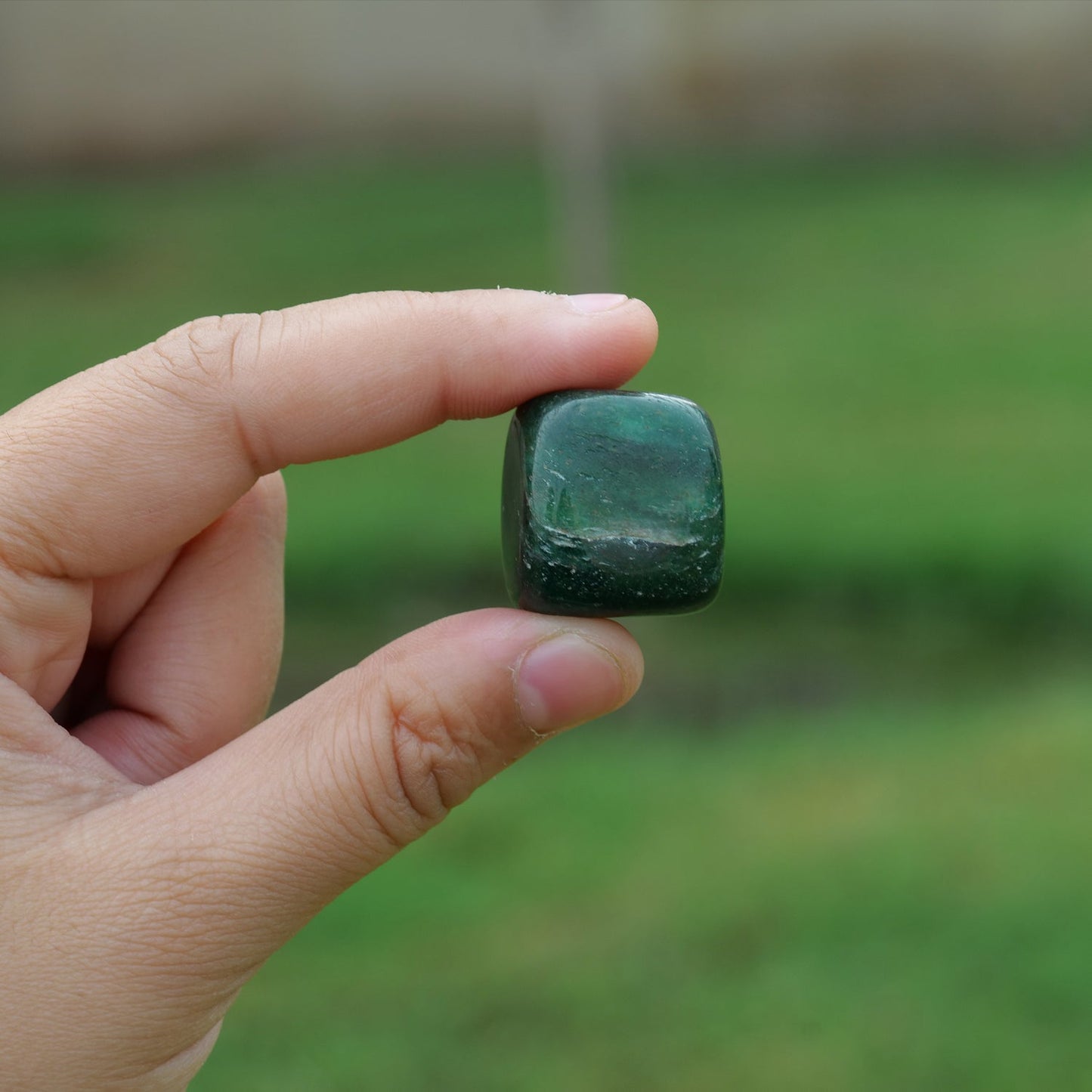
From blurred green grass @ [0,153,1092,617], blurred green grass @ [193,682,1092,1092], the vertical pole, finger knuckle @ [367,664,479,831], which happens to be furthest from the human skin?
the vertical pole

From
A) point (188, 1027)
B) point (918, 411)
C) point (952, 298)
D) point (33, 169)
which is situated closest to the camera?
point (188, 1027)

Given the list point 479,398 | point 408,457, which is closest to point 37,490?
point 479,398

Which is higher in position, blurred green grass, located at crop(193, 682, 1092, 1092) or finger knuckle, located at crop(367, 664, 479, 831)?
finger knuckle, located at crop(367, 664, 479, 831)

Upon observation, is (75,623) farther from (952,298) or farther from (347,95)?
(347,95)

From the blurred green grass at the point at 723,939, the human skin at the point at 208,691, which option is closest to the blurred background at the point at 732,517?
the blurred green grass at the point at 723,939

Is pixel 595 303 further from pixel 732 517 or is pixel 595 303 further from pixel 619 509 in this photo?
pixel 732 517

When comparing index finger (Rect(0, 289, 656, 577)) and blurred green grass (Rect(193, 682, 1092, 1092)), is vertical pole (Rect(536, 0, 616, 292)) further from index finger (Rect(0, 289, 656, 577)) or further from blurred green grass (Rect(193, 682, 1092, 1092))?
index finger (Rect(0, 289, 656, 577))

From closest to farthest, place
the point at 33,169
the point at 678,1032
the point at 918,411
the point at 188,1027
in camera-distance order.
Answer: the point at 188,1027, the point at 678,1032, the point at 918,411, the point at 33,169

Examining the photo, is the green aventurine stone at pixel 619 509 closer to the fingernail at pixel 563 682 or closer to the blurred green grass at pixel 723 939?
the fingernail at pixel 563 682
